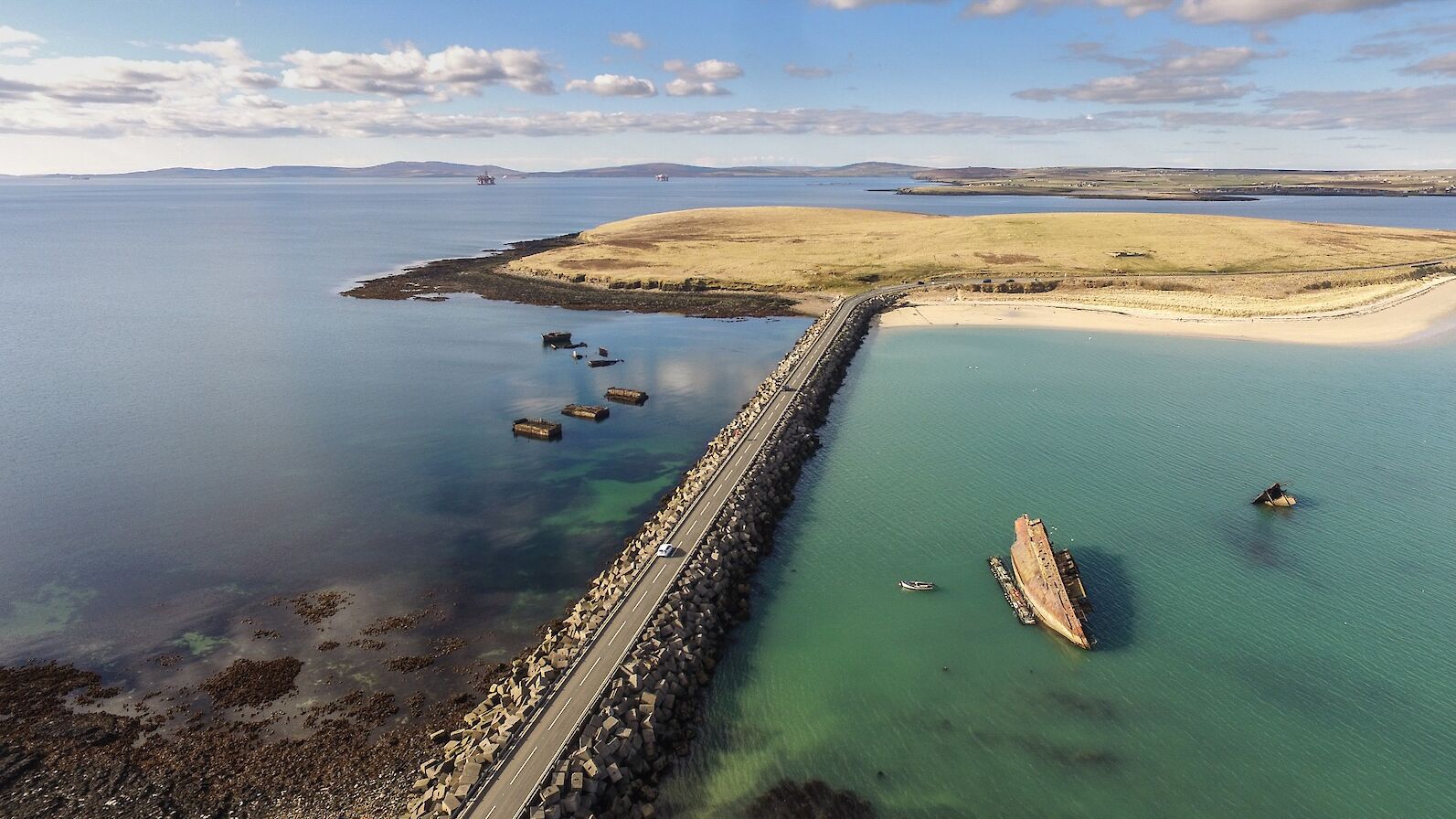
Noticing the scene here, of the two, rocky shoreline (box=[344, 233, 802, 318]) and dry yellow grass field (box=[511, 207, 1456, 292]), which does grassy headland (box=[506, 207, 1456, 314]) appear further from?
rocky shoreline (box=[344, 233, 802, 318])

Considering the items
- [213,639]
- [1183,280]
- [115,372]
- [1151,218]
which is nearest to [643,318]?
[115,372]

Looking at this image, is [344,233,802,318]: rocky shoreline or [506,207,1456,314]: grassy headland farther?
[344,233,802,318]: rocky shoreline

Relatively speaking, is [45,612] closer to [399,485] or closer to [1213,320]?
[399,485]

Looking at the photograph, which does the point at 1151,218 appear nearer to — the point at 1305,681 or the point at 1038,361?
the point at 1038,361

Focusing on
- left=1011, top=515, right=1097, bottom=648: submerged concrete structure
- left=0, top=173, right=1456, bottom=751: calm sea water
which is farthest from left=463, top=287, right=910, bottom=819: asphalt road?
left=1011, top=515, right=1097, bottom=648: submerged concrete structure

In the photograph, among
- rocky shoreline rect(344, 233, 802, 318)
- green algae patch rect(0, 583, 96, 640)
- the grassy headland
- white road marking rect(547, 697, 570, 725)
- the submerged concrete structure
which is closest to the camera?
white road marking rect(547, 697, 570, 725)

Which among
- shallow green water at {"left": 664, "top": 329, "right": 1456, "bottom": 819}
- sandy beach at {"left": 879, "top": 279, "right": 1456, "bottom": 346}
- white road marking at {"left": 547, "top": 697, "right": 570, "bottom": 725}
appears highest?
sandy beach at {"left": 879, "top": 279, "right": 1456, "bottom": 346}
